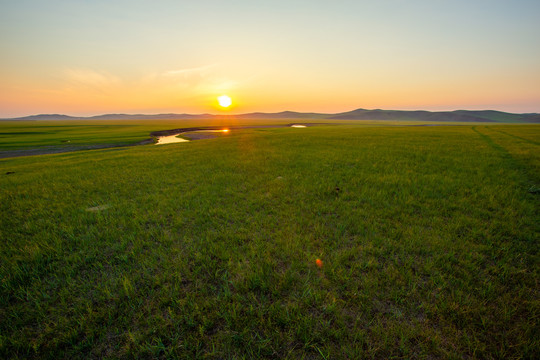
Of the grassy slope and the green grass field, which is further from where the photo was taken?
the grassy slope

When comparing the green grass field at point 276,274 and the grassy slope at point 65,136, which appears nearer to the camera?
the green grass field at point 276,274

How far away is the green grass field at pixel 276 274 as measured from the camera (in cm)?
237

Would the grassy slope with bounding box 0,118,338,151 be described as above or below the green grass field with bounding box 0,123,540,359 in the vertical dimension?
above

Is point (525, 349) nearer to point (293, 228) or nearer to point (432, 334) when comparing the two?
point (432, 334)

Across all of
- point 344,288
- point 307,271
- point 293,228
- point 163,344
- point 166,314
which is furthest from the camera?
point 293,228

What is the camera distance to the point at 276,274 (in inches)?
133

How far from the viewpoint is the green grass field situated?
7.77ft

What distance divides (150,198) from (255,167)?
18.2 ft

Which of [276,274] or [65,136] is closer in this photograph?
[276,274]

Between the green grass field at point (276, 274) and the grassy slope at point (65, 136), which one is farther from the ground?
the grassy slope at point (65, 136)

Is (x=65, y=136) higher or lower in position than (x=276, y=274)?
higher

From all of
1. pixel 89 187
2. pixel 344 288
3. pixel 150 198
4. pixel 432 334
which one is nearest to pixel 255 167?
pixel 150 198

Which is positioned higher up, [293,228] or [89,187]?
[89,187]

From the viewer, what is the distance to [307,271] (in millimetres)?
3484
